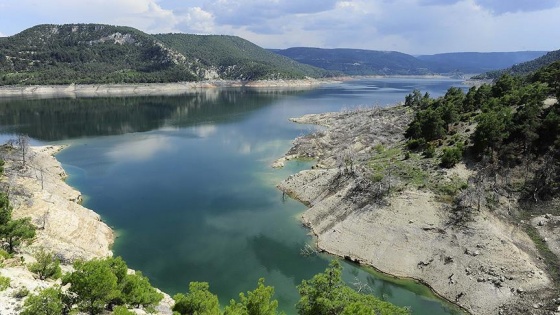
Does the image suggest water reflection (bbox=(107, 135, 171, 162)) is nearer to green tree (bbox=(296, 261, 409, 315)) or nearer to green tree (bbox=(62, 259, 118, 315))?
green tree (bbox=(62, 259, 118, 315))

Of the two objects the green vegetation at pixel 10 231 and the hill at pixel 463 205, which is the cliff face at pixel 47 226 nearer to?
the green vegetation at pixel 10 231

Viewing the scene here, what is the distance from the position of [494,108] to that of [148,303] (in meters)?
60.2

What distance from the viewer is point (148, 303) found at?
26.3 meters

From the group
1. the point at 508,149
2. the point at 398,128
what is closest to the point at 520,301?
the point at 508,149

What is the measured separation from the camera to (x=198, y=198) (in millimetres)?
60031

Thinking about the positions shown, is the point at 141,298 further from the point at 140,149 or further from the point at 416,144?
the point at 140,149

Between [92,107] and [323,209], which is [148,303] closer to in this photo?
[323,209]

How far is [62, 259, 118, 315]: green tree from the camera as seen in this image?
22.6 m

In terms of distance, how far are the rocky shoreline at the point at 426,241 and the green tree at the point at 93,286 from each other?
1051 inches

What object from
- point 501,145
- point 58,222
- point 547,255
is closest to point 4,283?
point 58,222

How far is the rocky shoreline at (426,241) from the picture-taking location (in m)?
35.4

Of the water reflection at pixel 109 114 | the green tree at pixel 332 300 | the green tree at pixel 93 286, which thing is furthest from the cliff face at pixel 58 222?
the water reflection at pixel 109 114

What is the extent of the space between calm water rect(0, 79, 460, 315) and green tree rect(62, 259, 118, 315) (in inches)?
541

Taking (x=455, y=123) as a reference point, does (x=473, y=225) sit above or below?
below
